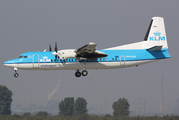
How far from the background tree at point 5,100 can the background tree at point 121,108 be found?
48.1m

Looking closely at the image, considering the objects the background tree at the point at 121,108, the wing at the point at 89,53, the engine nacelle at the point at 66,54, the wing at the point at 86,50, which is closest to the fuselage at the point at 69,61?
the wing at the point at 89,53

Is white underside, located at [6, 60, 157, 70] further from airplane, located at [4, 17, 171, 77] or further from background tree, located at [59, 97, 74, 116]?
background tree, located at [59, 97, 74, 116]

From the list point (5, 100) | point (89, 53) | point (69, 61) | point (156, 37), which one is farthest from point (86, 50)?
point (5, 100)

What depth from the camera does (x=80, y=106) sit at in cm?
13200

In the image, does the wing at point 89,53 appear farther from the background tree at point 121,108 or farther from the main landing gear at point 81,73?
A: the background tree at point 121,108

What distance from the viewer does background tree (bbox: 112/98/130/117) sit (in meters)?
126

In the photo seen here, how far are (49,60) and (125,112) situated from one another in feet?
323

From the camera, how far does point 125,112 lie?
127 meters

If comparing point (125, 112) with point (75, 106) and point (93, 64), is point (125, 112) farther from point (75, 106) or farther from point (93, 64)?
point (93, 64)

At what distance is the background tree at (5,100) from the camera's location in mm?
132625

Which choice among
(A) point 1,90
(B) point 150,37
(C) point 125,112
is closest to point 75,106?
(C) point 125,112

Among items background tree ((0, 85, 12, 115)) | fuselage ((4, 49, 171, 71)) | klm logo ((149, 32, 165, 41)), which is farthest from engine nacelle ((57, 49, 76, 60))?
background tree ((0, 85, 12, 115))

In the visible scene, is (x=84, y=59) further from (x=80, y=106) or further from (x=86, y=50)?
(x=80, y=106)

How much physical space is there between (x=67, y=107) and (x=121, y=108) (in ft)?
78.3
